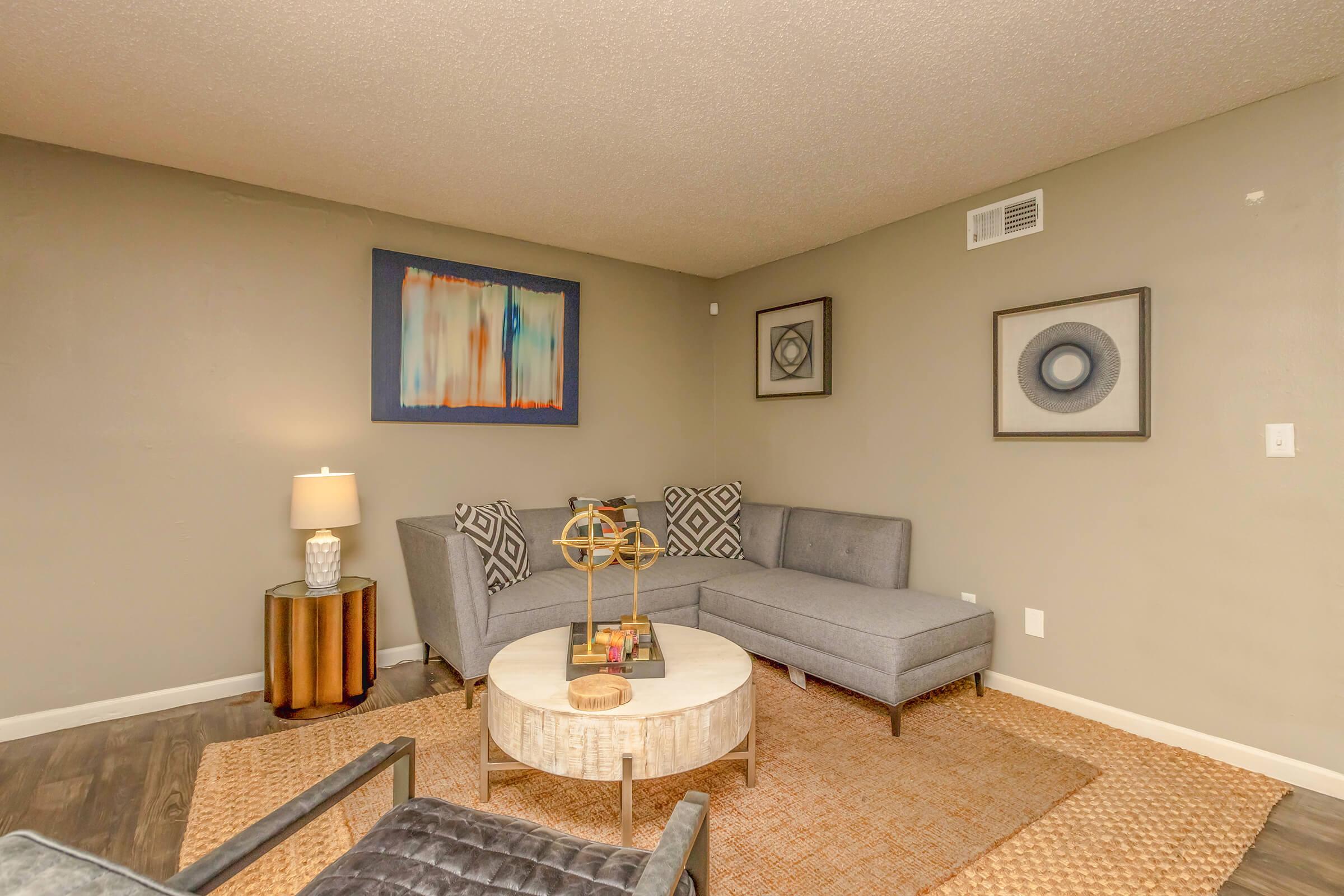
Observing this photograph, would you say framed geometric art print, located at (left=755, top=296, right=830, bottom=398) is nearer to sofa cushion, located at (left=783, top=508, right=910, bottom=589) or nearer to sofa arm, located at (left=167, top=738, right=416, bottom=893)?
sofa cushion, located at (left=783, top=508, right=910, bottom=589)

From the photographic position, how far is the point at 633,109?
2342 millimetres

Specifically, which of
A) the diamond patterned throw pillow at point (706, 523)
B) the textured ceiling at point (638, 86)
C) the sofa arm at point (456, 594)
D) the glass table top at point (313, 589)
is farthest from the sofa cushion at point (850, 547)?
the glass table top at point (313, 589)

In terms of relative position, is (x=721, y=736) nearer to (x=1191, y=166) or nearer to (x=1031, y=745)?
(x=1031, y=745)

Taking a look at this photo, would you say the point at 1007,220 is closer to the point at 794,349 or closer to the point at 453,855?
the point at 794,349

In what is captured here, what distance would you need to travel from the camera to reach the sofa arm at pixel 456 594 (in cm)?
282

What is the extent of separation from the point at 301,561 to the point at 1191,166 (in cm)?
430

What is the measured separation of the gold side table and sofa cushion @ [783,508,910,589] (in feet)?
7.80

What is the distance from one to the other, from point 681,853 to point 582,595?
7.08ft

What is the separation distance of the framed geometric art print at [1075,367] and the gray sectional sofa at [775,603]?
2.83ft

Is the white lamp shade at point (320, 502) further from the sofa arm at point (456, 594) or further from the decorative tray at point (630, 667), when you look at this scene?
the decorative tray at point (630, 667)

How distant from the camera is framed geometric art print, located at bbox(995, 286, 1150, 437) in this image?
260 centimetres

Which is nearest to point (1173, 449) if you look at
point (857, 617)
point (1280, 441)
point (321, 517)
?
point (1280, 441)

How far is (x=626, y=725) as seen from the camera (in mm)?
1748

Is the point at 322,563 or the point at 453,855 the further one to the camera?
the point at 322,563
